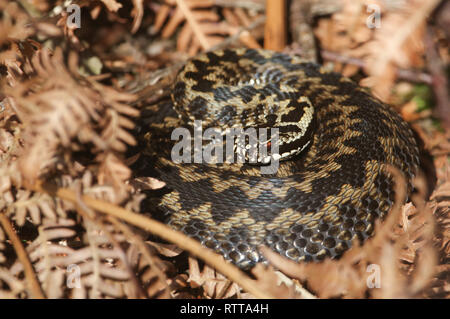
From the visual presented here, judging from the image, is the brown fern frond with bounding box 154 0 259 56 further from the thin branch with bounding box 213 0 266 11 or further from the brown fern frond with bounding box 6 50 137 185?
the brown fern frond with bounding box 6 50 137 185

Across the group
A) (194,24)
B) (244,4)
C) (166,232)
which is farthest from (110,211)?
(244,4)

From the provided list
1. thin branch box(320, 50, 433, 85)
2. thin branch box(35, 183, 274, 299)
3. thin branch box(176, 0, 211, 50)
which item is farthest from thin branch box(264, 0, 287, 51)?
thin branch box(35, 183, 274, 299)

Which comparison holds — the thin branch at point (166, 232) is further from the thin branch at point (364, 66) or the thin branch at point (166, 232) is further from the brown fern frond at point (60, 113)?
the thin branch at point (364, 66)

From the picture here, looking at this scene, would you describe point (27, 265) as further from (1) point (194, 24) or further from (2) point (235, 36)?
(2) point (235, 36)
